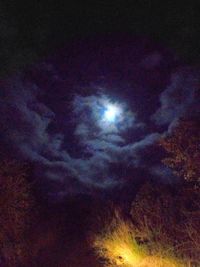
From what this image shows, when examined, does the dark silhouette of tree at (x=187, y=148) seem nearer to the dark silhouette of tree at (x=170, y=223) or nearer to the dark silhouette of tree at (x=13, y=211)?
the dark silhouette of tree at (x=170, y=223)

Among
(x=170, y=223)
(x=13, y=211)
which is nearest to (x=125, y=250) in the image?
(x=170, y=223)

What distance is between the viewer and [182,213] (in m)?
18.2

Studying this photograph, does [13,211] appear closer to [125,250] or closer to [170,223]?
[125,250]

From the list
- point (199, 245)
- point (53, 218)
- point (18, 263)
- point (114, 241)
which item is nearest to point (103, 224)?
point (114, 241)

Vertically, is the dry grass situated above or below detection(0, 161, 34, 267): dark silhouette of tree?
below

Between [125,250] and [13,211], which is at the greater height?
[13,211]

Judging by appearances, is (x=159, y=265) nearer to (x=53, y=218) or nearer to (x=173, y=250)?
(x=173, y=250)

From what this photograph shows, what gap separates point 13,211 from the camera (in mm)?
22047

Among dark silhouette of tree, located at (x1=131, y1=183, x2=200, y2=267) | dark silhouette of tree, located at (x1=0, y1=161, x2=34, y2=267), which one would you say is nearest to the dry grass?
dark silhouette of tree, located at (x1=131, y1=183, x2=200, y2=267)

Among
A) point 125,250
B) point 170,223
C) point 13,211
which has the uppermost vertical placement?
point 13,211

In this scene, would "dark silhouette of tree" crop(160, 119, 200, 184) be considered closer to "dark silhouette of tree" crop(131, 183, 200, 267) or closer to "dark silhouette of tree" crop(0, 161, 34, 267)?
"dark silhouette of tree" crop(131, 183, 200, 267)

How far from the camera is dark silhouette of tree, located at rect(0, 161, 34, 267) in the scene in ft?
69.5

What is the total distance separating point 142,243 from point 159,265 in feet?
4.85

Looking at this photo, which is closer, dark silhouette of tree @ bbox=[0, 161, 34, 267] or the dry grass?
the dry grass
